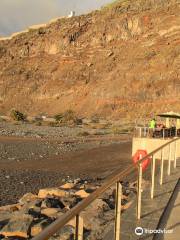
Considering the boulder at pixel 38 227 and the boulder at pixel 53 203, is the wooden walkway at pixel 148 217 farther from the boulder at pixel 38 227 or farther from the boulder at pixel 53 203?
the boulder at pixel 53 203

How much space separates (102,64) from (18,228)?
7062cm

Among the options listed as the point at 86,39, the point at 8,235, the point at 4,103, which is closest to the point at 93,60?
the point at 86,39

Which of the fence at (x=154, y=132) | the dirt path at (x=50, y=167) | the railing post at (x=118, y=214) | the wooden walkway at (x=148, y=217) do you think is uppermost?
the fence at (x=154, y=132)

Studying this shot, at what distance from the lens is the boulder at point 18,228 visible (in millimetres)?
8008

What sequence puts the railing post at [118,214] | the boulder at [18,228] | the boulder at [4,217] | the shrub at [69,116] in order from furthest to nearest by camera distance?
1. the shrub at [69,116]
2. the boulder at [4,217]
3. the boulder at [18,228]
4. the railing post at [118,214]

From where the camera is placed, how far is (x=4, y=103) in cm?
8075

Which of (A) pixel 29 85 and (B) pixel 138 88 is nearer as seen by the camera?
(B) pixel 138 88

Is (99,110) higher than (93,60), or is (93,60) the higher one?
(93,60)

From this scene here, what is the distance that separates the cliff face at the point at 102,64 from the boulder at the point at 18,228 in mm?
54854

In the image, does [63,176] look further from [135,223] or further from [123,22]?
[123,22]

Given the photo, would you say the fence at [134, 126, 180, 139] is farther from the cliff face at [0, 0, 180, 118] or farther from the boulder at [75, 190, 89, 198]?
the cliff face at [0, 0, 180, 118]

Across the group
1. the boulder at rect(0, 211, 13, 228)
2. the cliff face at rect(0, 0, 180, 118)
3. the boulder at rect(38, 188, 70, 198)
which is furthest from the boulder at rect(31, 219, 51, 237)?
the cliff face at rect(0, 0, 180, 118)

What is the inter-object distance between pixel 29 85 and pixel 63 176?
64.3 m

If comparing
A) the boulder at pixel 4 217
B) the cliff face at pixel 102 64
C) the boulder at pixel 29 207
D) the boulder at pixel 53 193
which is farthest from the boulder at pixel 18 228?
the cliff face at pixel 102 64
